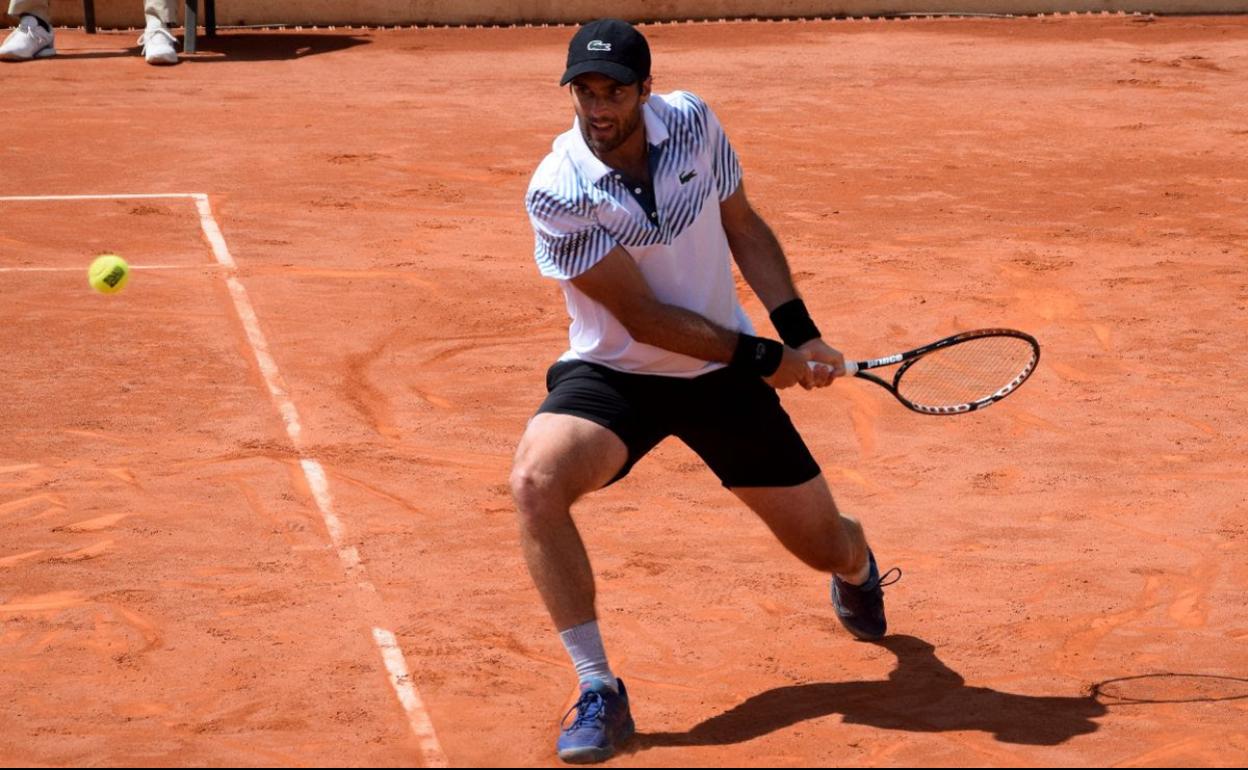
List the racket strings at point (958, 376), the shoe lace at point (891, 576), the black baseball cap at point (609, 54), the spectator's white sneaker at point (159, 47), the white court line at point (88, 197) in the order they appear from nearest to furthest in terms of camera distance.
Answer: the black baseball cap at point (609, 54)
the racket strings at point (958, 376)
the shoe lace at point (891, 576)
the white court line at point (88, 197)
the spectator's white sneaker at point (159, 47)

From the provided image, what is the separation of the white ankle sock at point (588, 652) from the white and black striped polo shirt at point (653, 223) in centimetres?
78

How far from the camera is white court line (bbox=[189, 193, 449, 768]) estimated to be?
512cm

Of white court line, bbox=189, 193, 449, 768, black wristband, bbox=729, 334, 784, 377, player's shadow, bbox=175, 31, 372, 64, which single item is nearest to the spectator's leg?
player's shadow, bbox=175, 31, 372, 64

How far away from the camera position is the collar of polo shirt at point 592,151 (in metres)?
4.88

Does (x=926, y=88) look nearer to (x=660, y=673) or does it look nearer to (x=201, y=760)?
(x=660, y=673)

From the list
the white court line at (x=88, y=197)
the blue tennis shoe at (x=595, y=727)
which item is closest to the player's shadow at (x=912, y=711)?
the blue tennis shoe at (x=595, y=727)

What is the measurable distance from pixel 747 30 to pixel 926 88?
4.07m

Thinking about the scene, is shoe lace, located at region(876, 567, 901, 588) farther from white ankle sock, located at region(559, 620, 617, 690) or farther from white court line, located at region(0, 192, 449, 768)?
white court line, located at region(0, 192, 449, 768)

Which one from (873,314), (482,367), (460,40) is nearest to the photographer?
(482,367)

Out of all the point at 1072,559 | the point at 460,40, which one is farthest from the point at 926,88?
the point at 1072,559

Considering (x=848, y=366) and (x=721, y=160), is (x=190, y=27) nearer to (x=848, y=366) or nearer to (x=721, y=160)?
(x=721, y=160)

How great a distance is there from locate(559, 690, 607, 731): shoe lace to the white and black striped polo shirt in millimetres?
964

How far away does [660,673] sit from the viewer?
5523 millimetres

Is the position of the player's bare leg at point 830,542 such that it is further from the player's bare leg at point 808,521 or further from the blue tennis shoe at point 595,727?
the blue tennis shoe at point 595,727
